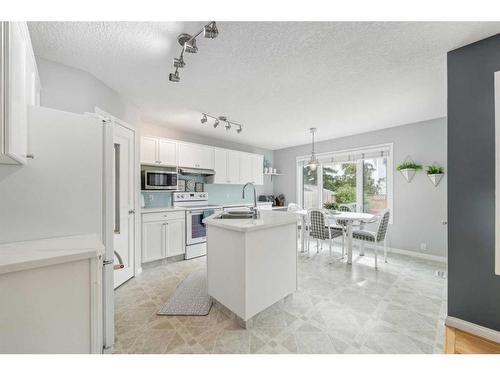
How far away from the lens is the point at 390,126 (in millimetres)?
3980

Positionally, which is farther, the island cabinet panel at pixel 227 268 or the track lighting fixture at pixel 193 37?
the island cabinet panel at pixel 227 268

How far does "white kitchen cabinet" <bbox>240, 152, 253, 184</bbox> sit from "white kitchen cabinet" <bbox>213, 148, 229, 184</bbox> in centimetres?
48

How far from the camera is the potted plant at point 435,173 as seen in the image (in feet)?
11.1

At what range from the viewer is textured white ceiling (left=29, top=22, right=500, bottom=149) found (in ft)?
5.24

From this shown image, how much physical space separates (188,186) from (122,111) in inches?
74.1

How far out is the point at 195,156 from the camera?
4191mm

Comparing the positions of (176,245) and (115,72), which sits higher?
(115,72)

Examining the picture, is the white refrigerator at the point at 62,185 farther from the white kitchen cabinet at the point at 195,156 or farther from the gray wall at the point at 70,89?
the white kitchen cabinet at the point at 195,156

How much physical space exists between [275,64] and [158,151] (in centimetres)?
254

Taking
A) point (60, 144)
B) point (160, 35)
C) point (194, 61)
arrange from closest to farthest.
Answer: point (60, 144) → point (160, 35) → point (194, 61)

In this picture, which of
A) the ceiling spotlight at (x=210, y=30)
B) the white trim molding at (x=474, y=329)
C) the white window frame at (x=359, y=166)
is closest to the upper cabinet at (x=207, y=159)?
the white window frame at (x=359, y=166)
